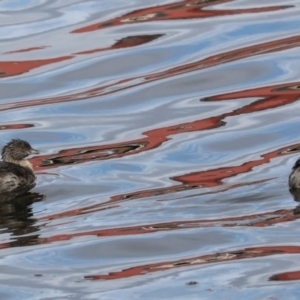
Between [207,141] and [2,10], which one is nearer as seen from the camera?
[207,141]

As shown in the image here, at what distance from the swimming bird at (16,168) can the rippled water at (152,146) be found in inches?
7.5

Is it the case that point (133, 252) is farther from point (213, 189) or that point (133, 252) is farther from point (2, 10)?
point (2, 10)

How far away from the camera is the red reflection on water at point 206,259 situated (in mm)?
9875

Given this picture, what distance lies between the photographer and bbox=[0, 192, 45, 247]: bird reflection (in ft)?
36.5

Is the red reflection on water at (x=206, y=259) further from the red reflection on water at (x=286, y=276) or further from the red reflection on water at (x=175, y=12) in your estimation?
the red reflection on water at (x=175, y=12)

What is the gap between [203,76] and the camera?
18.0 m

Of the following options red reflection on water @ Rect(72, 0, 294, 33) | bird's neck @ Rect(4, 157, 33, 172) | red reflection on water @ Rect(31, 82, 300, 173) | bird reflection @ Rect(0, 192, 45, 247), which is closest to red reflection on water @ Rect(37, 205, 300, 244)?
bird reflection @ Rect(0, 192, 45, 247)

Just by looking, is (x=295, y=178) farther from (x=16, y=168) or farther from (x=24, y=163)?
(x=24, y=163)

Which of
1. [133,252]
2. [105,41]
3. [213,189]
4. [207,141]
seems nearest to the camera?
[133,252]

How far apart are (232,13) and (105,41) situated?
7.38ft

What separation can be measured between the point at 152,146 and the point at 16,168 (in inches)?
68.6

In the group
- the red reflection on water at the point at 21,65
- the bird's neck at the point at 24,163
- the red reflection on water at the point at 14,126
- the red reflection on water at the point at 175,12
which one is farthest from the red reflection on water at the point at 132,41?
the bird's neck at the point at 24,163

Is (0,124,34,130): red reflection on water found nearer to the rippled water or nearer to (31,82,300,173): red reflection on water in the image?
the rippled water

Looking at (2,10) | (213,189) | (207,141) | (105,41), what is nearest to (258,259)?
(213,189)
